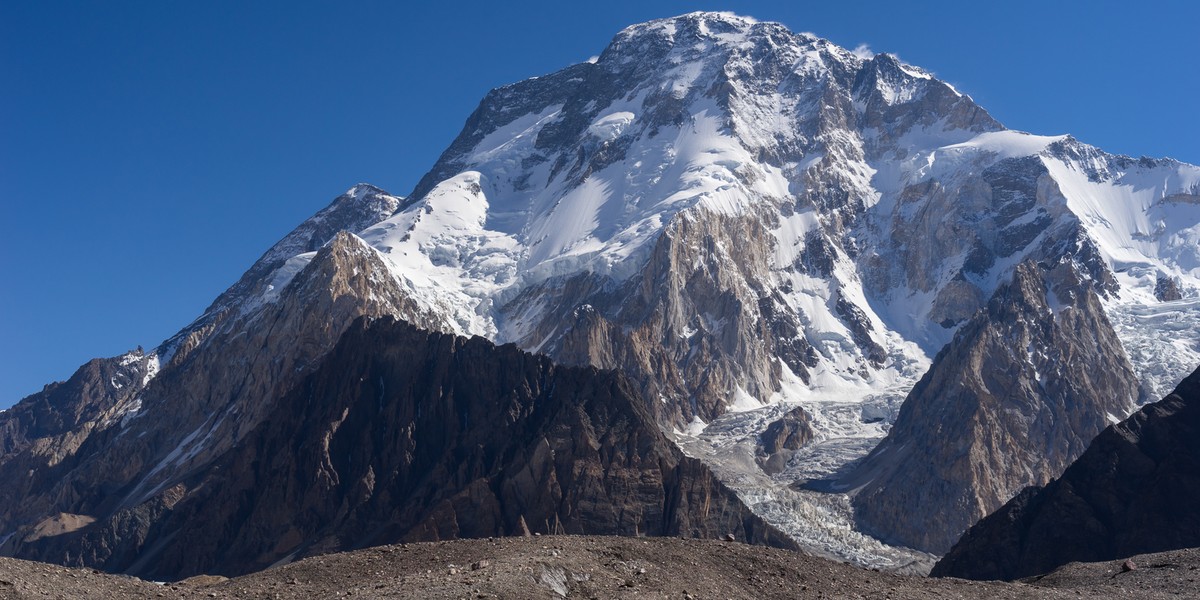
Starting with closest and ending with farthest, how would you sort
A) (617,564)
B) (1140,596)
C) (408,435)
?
(617,564)
(1140,596)
(408,435)

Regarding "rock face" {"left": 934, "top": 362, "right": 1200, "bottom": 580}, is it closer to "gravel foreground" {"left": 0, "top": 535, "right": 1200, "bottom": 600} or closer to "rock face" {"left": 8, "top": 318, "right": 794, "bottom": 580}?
"rock face" {"left": 8, "top": 318, "right": 794, "bottom": 580}

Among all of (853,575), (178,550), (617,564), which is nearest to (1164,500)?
(853,575)

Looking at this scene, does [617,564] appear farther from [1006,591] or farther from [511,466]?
[511,466]

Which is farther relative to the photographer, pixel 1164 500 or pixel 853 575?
pixel 1164 500

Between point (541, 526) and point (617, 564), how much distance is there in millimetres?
106664

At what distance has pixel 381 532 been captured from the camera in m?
173

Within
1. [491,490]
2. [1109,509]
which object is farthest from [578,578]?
[491,490]

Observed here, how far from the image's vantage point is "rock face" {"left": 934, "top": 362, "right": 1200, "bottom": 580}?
438 ft

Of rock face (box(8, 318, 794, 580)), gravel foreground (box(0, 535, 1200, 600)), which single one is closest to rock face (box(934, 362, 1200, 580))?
rock face (box(8, 318, 794, 580))

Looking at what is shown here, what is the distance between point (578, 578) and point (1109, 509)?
3560 inches

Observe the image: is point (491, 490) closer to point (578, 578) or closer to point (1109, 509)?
point (1109, 509)

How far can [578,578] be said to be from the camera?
61344 millimetres

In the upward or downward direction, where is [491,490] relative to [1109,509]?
upward

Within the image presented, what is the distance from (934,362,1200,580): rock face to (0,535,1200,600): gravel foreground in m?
61.1
